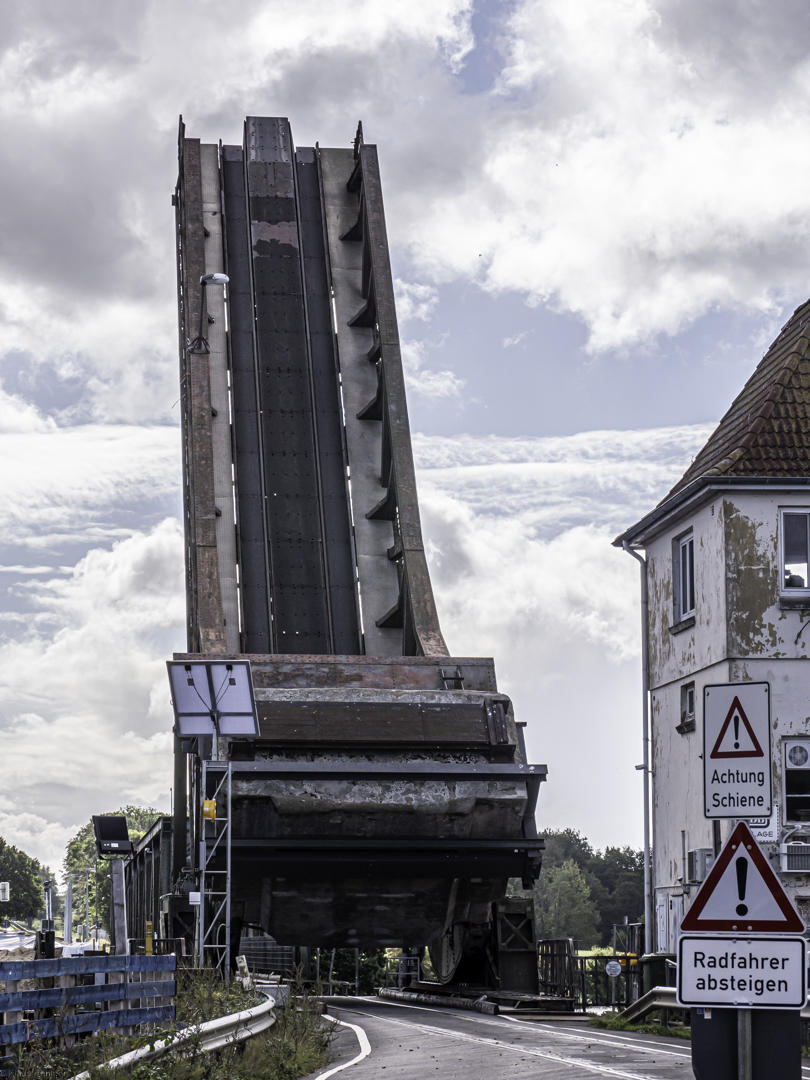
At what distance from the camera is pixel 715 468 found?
21.5 m

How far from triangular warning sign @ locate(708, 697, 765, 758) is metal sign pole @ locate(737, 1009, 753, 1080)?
1.18 metres

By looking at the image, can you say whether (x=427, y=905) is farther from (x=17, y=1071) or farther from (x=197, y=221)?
(x=197, y=221)

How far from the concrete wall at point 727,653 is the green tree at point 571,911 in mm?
83682

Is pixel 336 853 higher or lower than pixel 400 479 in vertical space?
lower

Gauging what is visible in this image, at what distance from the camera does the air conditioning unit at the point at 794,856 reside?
65.3 feet

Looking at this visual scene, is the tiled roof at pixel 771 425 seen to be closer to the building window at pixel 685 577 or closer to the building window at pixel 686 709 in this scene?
the building window at pixel 685 577

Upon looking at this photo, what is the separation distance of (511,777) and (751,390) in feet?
34.2

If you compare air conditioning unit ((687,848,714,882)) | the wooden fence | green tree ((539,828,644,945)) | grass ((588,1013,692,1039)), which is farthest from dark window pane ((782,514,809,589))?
green tree ((539,828,644,945))

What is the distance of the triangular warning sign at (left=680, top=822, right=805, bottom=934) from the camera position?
646 cm

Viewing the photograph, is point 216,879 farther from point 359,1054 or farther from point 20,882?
point 20,882

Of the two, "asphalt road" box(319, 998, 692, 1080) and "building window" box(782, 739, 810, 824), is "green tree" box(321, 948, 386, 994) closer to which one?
"asphalt road" box(319, 998, 692, 1080)

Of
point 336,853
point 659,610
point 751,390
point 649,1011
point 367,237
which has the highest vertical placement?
point 367,237

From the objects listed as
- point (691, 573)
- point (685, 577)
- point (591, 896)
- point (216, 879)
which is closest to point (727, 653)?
point (691, 573)

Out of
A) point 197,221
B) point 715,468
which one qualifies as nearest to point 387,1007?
point 715,468
